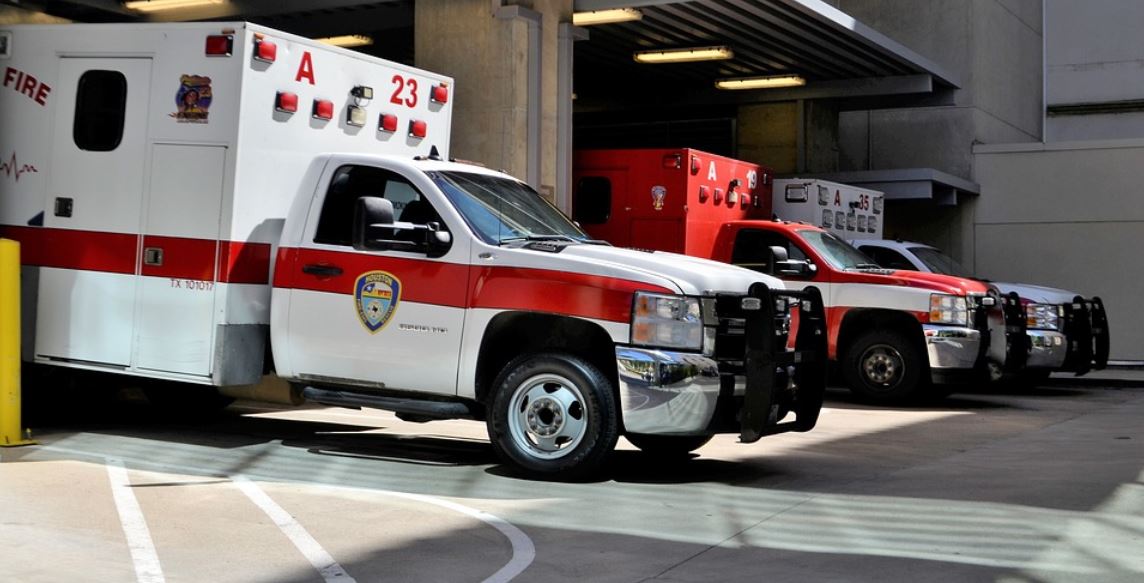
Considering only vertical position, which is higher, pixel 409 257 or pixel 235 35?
pixel 235 35

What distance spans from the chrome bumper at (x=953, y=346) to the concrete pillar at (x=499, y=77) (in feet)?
15.7

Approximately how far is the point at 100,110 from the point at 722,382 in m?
5.27

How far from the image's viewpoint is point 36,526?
695cm

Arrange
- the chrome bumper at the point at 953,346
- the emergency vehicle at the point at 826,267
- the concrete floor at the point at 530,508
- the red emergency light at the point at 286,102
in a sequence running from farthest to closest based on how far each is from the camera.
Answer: the emergency vehicle at the point at 826,267 → the chrome bumper at the point at 953,346 → the red emergency light at the point at 286,102 → the concrete floor at the point at 530,508

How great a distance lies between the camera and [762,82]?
81.6 ft

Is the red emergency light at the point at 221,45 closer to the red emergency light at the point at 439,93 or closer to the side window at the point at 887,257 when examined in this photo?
the red emergency light at the point at 439,93

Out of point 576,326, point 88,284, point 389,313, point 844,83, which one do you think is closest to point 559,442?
point 576,326

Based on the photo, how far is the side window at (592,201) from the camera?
16125mm

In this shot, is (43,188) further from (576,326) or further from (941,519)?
(941,519)

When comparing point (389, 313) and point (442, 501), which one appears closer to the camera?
point (442, 501)

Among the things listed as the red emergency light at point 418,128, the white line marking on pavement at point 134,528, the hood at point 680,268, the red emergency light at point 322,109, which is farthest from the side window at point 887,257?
the white line marking on pavement at point 134,528

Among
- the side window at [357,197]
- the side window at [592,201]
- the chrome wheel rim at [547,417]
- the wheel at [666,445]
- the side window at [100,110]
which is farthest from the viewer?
the side window at [592,201]

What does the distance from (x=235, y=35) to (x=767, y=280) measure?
4.23 meters

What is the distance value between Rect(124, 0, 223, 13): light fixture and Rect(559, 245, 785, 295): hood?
32.8 ft
